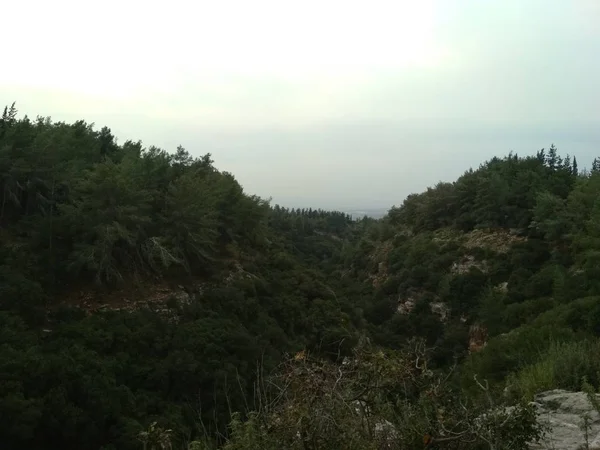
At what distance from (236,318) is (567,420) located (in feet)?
54.2

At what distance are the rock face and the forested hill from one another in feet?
1.00

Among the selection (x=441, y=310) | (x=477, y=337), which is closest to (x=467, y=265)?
(x=441, y=310)

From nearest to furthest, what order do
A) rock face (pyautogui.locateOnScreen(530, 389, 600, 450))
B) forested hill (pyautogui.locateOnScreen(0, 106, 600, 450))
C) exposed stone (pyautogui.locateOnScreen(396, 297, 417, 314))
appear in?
1. forested hill (pyautogui.locateOnScreen(0, 106, 600, 450))
2. rock face (pyautogui.locateOnScreen(530, 389, 600, 450))
3. exposed stone (pyautogui.locateOnScreen(396, 297, 417, 314))

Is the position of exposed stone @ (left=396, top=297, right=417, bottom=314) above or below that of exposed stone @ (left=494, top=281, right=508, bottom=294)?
below

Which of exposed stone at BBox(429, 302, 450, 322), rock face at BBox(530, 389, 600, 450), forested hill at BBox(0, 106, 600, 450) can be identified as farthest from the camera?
exposed stone at BBox(429, 302, 450, 322)

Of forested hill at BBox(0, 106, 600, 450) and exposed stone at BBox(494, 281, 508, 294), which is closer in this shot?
forested hill at BBox(0, 106, 600, 450)

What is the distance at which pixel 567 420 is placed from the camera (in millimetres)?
4039

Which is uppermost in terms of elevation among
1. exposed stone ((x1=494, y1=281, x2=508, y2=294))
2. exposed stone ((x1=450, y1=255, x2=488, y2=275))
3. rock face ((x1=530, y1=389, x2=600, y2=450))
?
rock face ((x1=530, y1=389, x2=600, y2=450))

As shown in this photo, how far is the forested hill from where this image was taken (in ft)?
10.0

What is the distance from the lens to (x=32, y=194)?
18609 millimetres

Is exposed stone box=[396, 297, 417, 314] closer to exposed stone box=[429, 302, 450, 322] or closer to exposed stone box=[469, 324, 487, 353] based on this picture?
exposed stone box=[429, 302, 450, 322]

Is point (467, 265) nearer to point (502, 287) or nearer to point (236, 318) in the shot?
point (502, 287)

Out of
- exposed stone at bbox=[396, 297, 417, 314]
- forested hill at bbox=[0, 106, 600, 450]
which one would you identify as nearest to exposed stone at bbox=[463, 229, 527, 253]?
forested hill at bbox=[0, 106, 600, 450]

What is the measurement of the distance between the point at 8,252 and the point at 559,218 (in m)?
28.8
